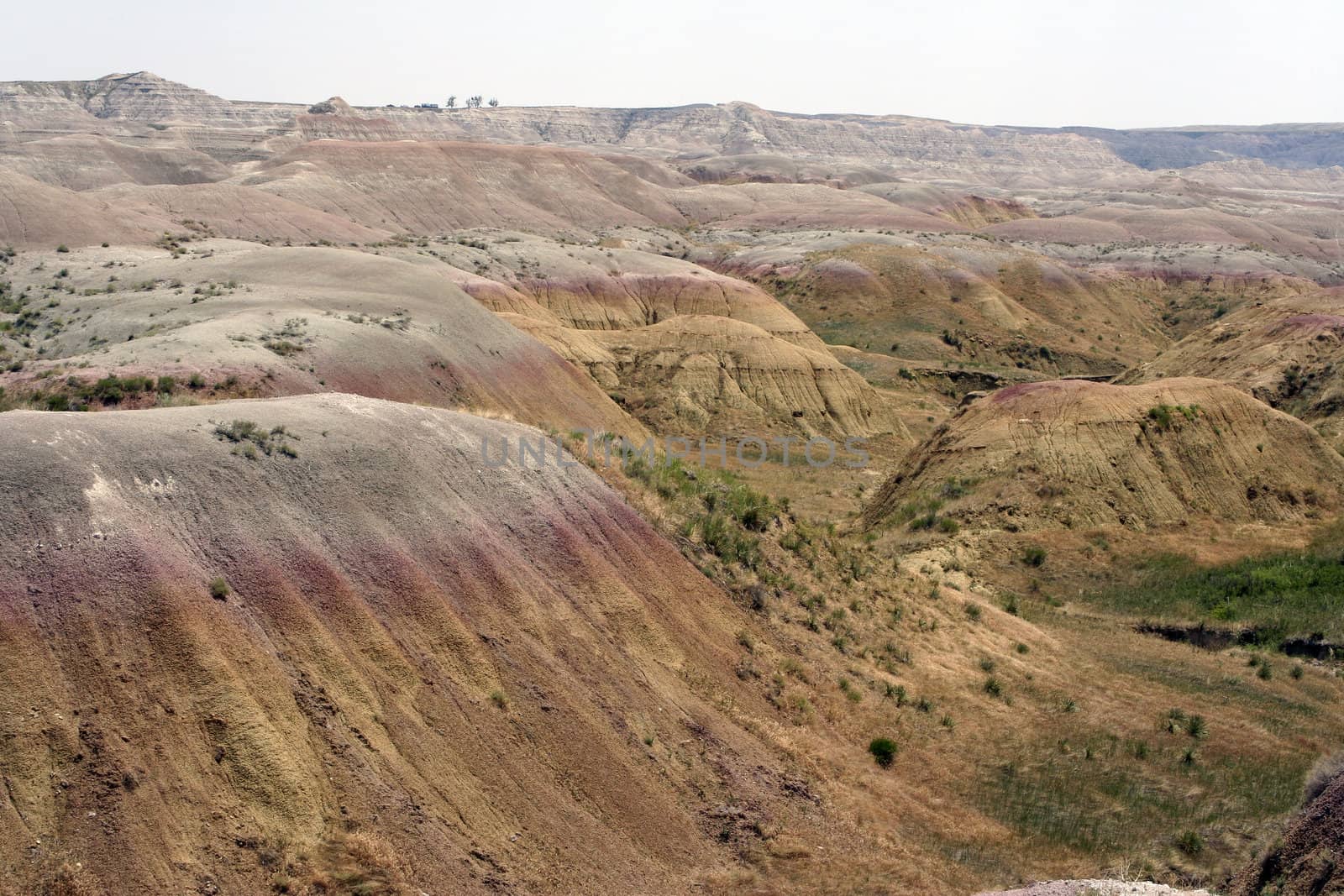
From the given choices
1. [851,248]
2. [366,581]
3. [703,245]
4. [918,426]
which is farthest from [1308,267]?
[366,581]

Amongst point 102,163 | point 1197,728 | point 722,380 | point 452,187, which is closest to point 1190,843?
point 1197,728

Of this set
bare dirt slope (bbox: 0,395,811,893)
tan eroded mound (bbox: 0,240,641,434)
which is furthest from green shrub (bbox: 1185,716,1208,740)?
tan eroded mound (bbox: 0,240,641,434)

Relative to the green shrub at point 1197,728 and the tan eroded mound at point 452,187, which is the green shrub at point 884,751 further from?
the tan eroded mound at point 452,187

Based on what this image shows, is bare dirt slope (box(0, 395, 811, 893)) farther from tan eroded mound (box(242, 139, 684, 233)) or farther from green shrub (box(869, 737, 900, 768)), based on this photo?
tan eroded mound (box(242, 139, 684, 233))

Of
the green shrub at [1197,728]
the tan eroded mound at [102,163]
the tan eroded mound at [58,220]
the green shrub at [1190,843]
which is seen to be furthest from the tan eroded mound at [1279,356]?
the tan eroded mound at [102,163]

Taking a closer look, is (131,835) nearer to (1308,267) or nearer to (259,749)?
(259,749)

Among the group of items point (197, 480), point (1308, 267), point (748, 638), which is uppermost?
point (1308, 267)

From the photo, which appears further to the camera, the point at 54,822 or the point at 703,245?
the point at 703,245
